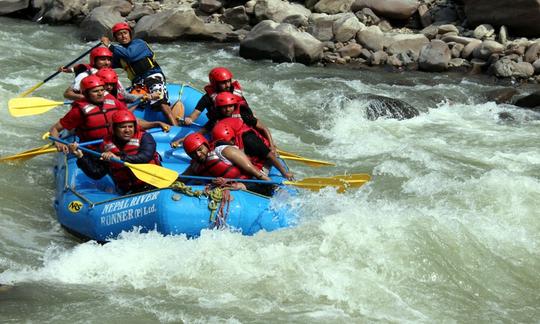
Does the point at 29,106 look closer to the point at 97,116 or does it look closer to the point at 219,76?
the point at 97,116

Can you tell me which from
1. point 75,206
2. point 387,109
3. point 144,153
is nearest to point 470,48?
point 387,109

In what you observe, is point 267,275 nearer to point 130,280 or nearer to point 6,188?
point 130,280

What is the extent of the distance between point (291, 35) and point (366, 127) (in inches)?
145

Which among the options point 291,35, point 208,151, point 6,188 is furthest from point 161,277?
point 291,35

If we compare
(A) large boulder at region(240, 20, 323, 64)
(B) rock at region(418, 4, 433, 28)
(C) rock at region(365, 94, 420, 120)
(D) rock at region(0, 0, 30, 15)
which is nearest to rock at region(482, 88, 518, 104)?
(C) rock at region(365, 94, 420, 120)

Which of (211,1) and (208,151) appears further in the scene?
(211,1)

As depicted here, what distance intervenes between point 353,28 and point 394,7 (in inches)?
50.7

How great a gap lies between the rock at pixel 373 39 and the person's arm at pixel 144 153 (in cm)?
763

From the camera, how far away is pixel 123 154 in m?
5.86

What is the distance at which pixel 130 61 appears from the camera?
7.73m

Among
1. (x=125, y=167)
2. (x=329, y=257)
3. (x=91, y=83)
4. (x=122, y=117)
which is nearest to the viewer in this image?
(x=329, y=257)

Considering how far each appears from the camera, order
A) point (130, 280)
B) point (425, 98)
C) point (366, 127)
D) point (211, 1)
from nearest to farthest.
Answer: point (130, 280)
point (366, 127)
point (425, 98)
point (211, 1)

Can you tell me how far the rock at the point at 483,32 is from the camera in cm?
1290

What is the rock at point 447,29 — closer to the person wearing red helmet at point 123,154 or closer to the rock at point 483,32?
the rock at point 483,32
